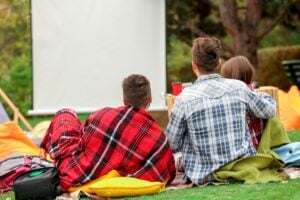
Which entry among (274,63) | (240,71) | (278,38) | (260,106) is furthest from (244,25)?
(278,38)

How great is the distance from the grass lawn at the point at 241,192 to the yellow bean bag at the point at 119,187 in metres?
0.06

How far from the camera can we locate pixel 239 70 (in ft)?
19.4

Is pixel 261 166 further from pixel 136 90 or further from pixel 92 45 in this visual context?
pixel 92 45

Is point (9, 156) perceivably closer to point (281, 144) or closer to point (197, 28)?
point (281, 144)

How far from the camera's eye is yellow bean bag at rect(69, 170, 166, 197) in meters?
5.06

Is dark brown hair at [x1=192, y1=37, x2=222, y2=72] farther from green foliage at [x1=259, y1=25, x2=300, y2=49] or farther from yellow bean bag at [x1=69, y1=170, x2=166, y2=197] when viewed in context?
green foliage at [x1=259, y1=25, x2=300, y2=49]

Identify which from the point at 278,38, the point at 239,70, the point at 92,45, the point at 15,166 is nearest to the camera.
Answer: the point at 15,166

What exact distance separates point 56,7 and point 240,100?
4265 mm

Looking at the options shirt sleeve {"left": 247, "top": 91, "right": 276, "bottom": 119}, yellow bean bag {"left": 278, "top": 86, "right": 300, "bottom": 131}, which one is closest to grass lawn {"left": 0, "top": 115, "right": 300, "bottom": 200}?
shirt sleeve {"left": 247, "top": 91, "right": 276, "bottom": 119}

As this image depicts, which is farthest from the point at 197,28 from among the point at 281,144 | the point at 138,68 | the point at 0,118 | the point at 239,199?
the point at 239,199

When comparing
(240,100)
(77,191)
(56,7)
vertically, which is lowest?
(77,191)

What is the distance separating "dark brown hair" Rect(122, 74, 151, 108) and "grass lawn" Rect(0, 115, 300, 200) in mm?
636

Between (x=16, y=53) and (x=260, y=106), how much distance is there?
13.2m

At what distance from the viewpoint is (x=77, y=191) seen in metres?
5.25
